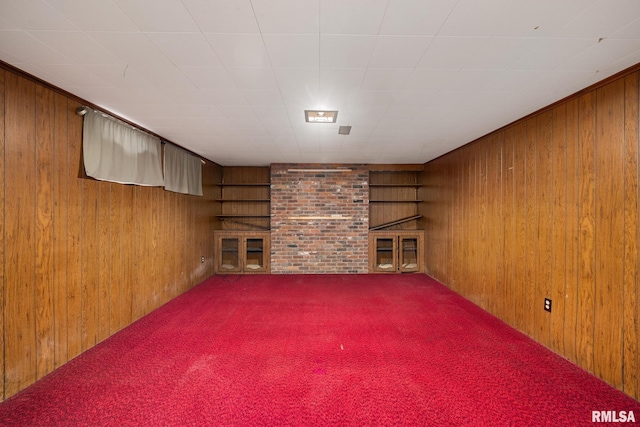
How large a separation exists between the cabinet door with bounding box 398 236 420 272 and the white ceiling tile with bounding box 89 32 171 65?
4.95m

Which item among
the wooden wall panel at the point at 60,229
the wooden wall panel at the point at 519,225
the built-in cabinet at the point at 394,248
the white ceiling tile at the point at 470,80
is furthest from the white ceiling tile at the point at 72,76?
the built-in cabinet at the point at 394,248

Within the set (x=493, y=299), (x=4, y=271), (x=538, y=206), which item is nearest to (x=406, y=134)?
(x=538, y=206)

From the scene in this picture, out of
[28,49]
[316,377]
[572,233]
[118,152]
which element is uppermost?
[28,49]

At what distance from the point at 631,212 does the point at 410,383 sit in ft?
6.43

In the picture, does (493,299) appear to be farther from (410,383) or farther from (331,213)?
(331,213)

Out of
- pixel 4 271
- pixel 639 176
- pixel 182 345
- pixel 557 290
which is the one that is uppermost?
pixel 639 176

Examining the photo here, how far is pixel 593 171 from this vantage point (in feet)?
6.79

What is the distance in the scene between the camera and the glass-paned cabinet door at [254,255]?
5520 millimetres

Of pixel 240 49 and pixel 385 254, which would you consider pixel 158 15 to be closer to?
pixel 240 49

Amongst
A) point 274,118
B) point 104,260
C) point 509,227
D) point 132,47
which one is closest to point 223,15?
point 132,47

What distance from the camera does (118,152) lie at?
2.75 metres

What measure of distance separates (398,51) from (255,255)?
4.89 metres

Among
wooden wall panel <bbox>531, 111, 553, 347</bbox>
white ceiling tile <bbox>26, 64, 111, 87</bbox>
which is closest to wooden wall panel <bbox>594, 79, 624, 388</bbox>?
wooden wall panel <bbox>531, 111, 553, 347</bbox>

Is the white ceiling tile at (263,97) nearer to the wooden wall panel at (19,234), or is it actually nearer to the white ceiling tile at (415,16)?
the white ceiling tile at (415,16)
